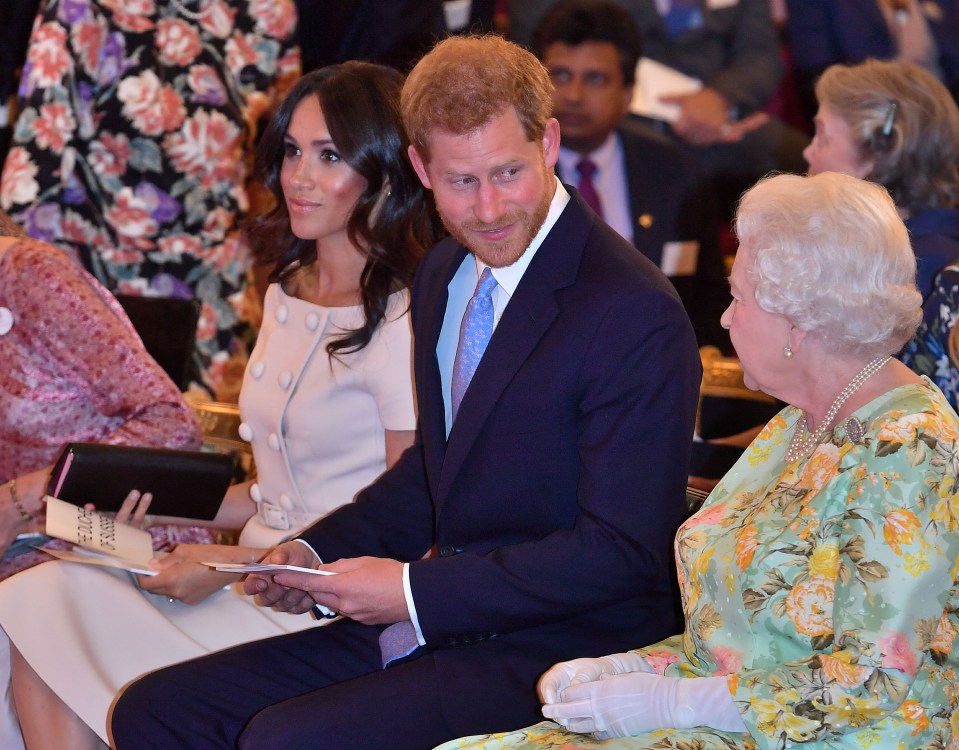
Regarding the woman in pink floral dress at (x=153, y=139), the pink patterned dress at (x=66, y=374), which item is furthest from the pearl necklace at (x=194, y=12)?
the pink patterned dress at (x=66, y=374)

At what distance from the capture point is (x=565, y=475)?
84.0 inches

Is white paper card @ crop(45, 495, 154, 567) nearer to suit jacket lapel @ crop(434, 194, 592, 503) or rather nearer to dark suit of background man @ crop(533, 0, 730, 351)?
suit jacket lapel @ crop(434, 194, 592, 503)

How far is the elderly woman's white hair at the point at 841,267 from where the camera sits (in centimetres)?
183

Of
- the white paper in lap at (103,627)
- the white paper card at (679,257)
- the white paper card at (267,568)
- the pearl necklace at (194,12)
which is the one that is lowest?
the white paper in lap at (103,627)

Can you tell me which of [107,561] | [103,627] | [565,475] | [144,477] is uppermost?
[565,475]

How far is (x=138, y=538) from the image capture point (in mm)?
2752

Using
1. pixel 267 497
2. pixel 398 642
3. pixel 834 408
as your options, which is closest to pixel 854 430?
pixel 834 408

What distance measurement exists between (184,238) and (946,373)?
2825mm

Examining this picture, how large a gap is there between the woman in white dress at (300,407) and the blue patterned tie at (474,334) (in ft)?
1.18

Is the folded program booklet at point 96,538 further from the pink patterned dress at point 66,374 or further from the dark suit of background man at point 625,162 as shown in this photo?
the dark suit of background man at point 625,162

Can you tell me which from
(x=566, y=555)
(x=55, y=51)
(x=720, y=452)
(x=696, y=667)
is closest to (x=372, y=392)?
(x=566, y=555)

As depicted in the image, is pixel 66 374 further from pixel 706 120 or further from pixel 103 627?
pixel 706 120

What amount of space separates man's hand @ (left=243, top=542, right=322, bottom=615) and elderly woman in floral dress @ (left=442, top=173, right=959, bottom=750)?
61cm

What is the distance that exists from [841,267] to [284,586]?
1163 mm
